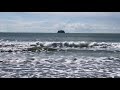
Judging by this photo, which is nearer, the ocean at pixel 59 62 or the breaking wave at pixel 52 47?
the ocean at pixel 59 62

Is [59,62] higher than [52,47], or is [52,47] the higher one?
[52,47]

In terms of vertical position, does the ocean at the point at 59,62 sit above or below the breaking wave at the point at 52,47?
below

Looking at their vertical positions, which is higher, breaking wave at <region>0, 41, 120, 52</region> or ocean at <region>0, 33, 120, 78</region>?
breaking wave at <region>0, 41, 120, 52</region>

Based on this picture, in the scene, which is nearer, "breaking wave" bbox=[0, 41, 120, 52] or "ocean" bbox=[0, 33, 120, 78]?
"ocean" bbox=[0, 33, 120, 78]

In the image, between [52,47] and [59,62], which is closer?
[59,62]
